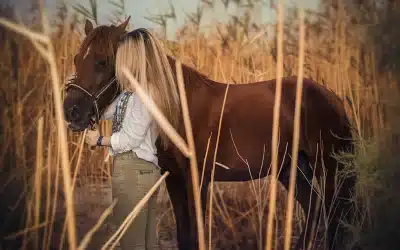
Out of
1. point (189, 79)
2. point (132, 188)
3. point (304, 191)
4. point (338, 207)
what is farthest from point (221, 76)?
point (132, 188)

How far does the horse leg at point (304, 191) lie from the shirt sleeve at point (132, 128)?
0.71m

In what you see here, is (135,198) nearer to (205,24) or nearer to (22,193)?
(22,193)

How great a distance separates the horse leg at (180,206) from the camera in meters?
1.51

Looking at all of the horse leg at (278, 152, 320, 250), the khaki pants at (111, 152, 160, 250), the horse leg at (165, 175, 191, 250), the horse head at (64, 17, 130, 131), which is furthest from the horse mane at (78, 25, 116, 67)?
Result: the horse leg at (278, 152, 320, 250)

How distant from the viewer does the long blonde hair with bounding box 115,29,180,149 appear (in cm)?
119

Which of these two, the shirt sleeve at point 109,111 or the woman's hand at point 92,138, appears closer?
the woman's hand at point 92,138

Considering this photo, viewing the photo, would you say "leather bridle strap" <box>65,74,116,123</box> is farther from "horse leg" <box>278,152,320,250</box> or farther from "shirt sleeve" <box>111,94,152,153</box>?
"horse leg" <box>278,152,320,250</box>

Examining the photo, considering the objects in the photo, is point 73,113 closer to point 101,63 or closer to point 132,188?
point 101,63

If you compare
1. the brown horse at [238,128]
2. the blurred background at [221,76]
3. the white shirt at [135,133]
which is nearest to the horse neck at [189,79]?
the brown horse at [238,128]

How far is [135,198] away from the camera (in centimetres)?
117

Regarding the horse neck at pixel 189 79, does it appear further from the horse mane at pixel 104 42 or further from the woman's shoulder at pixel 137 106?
the woman's shoulder at pixel 137 106

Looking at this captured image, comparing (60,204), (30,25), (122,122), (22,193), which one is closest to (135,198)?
(122,122)

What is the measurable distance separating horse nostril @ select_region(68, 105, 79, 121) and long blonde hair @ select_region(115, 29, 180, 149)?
0.17 m

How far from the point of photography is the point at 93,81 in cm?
134
